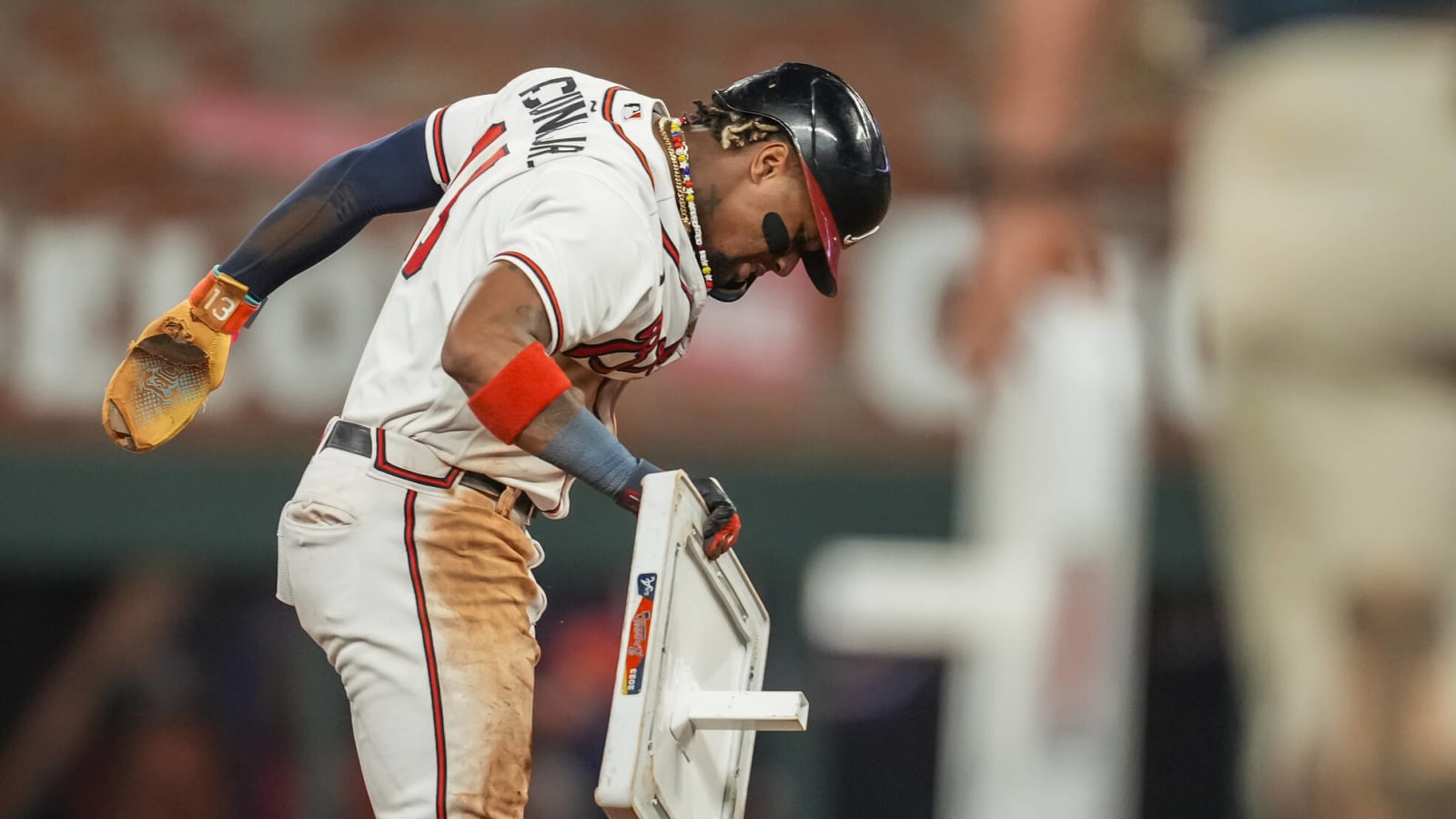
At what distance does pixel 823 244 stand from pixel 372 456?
92 cm

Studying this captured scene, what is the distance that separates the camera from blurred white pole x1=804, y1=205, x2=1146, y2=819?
27.1 ft

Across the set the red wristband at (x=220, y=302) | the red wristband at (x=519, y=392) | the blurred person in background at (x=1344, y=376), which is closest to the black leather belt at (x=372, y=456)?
the red wristband at (x=519, y=392)

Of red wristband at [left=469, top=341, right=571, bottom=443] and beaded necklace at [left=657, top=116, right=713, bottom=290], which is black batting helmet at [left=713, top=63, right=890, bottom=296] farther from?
red wristband at [left=469, top=341, right=571, bottom=443]

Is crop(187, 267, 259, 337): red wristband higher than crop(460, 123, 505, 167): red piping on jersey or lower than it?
lower

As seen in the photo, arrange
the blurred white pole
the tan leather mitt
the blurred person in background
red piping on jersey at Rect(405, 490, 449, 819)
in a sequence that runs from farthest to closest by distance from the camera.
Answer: the blurred white pole < the tan leather mitt < red piping on jersey at Rect(405, 490, 449, 819) < the blurred person in background

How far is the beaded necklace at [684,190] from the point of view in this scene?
3.89 metres

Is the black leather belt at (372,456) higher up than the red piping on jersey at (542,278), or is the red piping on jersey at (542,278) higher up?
the red piping on jersey at (542,278)

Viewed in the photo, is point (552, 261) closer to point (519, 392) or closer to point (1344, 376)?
point (519, 392)

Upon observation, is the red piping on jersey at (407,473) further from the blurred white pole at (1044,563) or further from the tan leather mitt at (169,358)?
the blurred white pole at (1044,563)

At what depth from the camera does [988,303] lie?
838cm

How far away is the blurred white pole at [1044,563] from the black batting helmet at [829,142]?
4.36m

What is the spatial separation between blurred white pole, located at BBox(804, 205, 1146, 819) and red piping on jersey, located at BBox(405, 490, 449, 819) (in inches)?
186

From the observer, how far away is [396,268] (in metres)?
8.55

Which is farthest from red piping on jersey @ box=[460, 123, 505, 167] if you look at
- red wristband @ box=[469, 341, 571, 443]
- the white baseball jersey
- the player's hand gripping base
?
the player's hand gripping base
